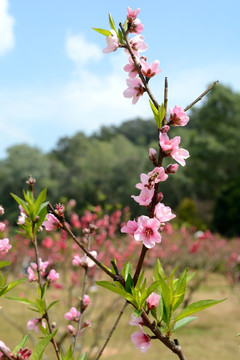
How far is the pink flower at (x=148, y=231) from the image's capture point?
89cm

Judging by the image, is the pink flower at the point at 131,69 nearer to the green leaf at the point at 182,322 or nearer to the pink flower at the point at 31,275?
the green leaf at the point at 182,322

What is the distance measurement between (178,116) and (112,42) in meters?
0.28

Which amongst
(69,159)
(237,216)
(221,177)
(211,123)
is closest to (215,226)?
(237,216)

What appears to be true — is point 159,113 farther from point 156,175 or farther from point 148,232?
point 148,232

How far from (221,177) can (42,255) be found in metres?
19.1

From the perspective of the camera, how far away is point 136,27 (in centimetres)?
111

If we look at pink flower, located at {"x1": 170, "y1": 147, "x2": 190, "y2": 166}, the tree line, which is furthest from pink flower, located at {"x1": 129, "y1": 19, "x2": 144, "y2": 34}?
the tree line

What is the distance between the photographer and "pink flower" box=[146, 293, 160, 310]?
964 mm

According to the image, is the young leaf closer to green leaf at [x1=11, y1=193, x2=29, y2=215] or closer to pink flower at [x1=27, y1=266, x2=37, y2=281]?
green leaf at [x1=11, y1=193, x2=29, y2=215]

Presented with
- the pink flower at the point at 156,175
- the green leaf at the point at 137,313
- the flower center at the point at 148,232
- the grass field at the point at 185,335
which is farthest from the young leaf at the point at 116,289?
the grass field at the point at 185,335

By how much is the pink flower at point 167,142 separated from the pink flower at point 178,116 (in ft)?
0.24

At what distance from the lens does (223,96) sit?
93.1 ft

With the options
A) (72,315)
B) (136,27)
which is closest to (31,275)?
(72,315)

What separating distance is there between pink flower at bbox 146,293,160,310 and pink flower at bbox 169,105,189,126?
0.44 meters
